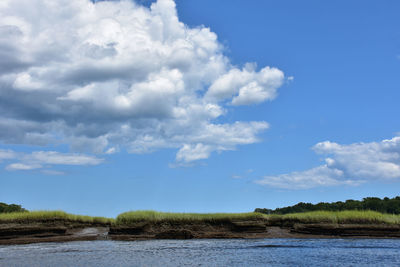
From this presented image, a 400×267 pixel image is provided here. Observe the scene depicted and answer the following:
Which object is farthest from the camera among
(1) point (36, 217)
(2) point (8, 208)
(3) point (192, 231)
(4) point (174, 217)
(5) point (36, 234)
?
(2) point (8, 208)

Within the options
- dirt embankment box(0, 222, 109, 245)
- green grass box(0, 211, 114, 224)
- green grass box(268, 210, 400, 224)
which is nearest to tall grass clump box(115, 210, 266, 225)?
dirt embankment box(0, 222, 109, 245)

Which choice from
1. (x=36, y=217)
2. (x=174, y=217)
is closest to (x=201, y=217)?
(x=174, y=217)

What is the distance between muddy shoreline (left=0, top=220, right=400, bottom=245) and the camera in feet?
107

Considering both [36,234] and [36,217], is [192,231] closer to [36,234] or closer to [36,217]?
[36,234]

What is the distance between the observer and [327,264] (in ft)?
60.4

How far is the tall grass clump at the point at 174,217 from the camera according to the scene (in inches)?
1415

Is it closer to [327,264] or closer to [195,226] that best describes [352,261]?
[327,264]

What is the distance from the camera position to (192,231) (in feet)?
117

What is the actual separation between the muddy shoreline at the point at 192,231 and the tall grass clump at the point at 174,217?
436mm

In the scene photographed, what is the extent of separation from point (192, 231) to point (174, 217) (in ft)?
8.01

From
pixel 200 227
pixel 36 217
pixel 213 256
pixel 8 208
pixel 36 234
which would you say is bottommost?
pixel 213 256

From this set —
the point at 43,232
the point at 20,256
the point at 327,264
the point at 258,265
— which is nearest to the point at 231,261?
the point at 258,265

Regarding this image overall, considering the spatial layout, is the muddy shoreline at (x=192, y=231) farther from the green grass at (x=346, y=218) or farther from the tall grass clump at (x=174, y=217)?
the green grass at (x=346, y=218)

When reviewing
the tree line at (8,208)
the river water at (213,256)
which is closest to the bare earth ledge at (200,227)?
the river water at (213,256)
